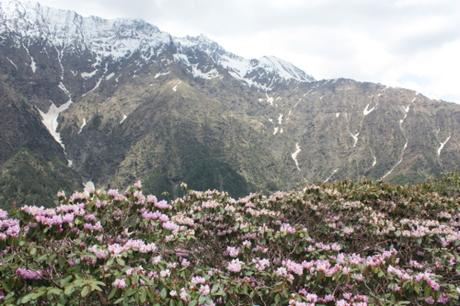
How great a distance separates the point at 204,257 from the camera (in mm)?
9852

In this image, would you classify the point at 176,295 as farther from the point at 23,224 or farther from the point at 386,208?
the point at 386,208

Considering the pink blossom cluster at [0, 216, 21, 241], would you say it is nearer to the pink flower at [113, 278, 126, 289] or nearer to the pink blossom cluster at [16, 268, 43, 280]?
the pink blossom cluster at [16, 268, 43, 280]


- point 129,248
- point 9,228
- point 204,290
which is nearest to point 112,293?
point 129,248

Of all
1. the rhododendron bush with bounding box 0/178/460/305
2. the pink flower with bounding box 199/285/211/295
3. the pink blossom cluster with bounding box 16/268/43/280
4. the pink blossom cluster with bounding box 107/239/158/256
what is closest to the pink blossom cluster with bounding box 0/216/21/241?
the rhododendron bush with bounding box 0/178/460/305

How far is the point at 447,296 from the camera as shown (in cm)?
686

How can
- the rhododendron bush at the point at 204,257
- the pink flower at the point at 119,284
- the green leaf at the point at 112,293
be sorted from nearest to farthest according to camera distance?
1. the green leaf at the point at 112,293
2. the pink flower at the point at 119,284
3. the rhododendron bush at the point at 204,257

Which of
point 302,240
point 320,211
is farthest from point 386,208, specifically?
point 302,240

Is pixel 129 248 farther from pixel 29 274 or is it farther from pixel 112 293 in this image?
pixel 29 274

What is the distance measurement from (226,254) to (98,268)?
13.2ft

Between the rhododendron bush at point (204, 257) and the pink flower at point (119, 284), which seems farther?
the rhododendron bush at point (204, 257)

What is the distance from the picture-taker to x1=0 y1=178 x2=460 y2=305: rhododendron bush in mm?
5715

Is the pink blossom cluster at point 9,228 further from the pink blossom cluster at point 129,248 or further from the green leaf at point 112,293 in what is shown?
the green leaf at point 112,293

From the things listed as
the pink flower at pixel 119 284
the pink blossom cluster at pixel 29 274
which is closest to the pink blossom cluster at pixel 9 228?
the pink blossom cluster at pixel 29 274

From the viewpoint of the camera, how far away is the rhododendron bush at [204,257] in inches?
225
